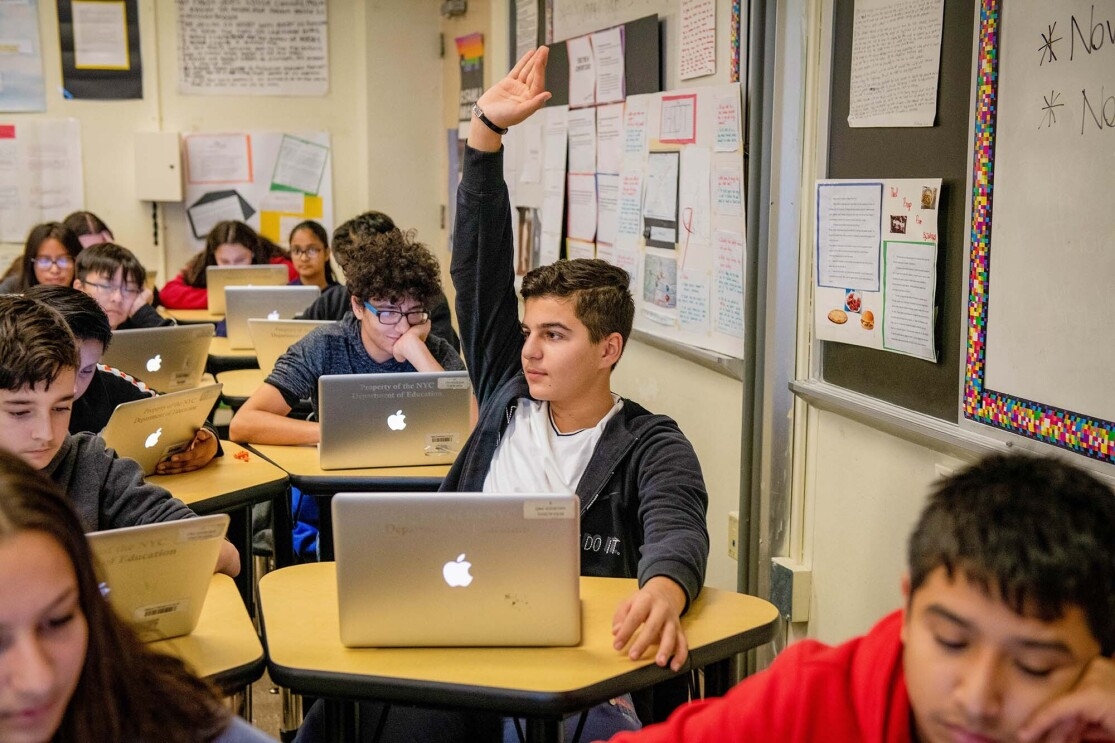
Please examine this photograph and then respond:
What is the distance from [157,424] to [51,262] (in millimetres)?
2639

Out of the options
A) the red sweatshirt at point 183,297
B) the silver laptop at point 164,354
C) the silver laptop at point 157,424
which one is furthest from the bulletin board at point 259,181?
the silver laptop at point 157,424

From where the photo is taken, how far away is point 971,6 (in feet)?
7.21

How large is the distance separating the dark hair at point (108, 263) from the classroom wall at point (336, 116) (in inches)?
100

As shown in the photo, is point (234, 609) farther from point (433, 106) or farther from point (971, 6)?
point (433, 106)

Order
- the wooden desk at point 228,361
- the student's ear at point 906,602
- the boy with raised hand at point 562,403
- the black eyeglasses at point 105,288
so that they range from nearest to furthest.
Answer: the student's ear at point 906,602
the boy with raised hand at point 562,403
the black eyeglasses at point 105,288
the wooden desk at point 228,361

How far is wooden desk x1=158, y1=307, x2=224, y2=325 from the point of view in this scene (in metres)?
5.31

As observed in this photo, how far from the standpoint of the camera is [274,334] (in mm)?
3875

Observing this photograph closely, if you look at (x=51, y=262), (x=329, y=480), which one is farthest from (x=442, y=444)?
(x=51, y=262)

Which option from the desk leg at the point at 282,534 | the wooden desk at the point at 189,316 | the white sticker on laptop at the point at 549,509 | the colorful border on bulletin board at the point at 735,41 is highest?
the colorful border on bulletin board at the point at 735,41

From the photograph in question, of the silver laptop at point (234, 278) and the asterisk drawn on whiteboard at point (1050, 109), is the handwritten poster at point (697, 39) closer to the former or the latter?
the asterisk drawn on whiteboard at point (1050, 109)

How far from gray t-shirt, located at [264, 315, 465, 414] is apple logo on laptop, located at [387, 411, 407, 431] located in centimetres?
50

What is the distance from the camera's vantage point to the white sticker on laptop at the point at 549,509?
63.6 inches

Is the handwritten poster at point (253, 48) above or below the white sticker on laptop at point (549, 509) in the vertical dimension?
above

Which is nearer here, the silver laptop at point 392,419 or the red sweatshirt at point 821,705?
the red sweatshirt at point 821,705
